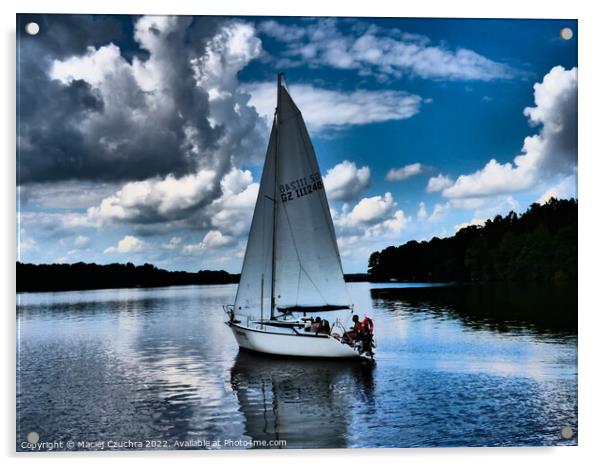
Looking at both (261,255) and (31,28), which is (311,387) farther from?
(31,28)

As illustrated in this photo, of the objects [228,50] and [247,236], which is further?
[247,236]

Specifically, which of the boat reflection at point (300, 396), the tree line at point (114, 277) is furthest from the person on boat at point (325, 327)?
the tree line at point (114, 277)

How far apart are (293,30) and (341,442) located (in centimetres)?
692

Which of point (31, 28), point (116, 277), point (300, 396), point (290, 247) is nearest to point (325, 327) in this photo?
point (290, 247)

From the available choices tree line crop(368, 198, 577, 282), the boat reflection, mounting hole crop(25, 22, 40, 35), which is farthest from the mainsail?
mounting hole crop(25, 22, 40, 35)

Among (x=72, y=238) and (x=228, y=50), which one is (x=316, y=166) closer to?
(x=228, y=50)

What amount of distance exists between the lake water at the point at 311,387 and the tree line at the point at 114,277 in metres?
0.50

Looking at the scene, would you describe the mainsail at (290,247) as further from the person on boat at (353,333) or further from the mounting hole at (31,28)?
the mounting hole at (31,28)

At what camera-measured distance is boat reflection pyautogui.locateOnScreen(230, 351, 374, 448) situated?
11.9 m

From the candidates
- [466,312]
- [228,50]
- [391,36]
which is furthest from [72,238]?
[466,312]

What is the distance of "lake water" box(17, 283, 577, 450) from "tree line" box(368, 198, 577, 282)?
71 centimetres

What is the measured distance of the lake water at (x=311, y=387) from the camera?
11641 millimetres

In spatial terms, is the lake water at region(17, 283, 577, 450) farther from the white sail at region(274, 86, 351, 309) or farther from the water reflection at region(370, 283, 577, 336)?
the white sail at region(274, 86, 351, 309)

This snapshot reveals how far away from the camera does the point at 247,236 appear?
16.2m
